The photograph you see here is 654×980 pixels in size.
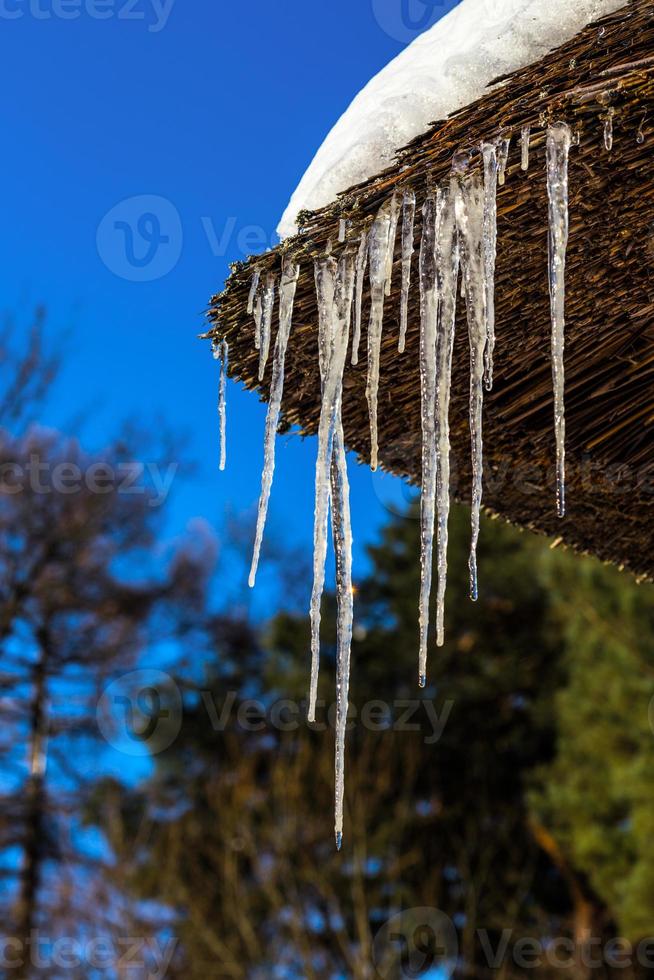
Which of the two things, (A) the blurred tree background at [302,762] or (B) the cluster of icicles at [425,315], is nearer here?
(B) the cluster of icicles at [425,315]

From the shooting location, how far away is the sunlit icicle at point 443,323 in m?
1.92

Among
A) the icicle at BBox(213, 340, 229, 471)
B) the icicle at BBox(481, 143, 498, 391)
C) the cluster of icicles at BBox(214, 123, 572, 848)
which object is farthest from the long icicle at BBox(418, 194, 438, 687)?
the icicle at BBox(213, 340, 229, 471)

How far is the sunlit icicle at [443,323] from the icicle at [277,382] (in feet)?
1.03

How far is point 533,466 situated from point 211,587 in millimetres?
12798

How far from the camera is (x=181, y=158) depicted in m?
13.9

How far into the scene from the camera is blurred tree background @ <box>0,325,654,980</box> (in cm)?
1059

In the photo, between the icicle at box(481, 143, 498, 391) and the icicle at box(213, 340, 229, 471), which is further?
the icicle at box(213, 340, 229, 471)

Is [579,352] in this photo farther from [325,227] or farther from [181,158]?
[181,158]

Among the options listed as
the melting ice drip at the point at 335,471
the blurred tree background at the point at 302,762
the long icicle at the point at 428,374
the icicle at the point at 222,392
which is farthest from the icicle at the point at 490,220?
the blurred tree background at the point at 302,762

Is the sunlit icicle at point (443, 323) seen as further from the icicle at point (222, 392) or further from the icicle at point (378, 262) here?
the icicle at point (222, 392)

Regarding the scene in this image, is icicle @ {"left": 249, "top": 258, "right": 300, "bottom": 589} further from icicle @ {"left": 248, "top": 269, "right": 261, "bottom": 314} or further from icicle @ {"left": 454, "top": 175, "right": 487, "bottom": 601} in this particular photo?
icicle @ {"left": 454, "top": 175, "right": 487, "bottom": 601}

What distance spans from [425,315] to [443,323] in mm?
39

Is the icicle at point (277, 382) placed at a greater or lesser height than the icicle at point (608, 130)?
lesser

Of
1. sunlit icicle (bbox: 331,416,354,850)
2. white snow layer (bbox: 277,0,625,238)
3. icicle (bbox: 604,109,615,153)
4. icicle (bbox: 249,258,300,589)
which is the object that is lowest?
sunlit icicle (bbox: 331,416,354,850)
